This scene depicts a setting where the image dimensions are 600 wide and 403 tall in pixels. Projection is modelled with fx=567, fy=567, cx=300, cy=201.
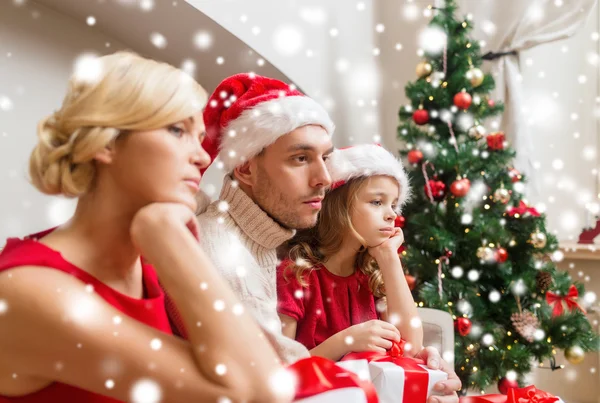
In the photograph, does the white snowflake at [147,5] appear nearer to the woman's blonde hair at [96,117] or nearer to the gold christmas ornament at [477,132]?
the woman's blonde hair at [96,117]

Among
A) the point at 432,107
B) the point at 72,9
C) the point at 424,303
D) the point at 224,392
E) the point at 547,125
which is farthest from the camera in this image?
the point at 547,125

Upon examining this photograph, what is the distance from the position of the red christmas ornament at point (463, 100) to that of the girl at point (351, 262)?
0.92 meters

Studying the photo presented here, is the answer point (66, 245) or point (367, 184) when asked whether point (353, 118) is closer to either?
point (367, 184)

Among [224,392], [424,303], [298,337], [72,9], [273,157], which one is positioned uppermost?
[72,9]

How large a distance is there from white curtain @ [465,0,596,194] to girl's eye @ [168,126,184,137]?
220 cm

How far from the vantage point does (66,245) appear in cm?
59

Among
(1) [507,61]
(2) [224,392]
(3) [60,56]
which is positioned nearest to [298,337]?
(2) [224,392]

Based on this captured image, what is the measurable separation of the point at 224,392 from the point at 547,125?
270cm

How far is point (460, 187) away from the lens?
1.93 meters

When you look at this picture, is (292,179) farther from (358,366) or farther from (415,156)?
(415,156)

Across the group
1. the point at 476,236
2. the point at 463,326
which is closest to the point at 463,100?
the point at 476,236

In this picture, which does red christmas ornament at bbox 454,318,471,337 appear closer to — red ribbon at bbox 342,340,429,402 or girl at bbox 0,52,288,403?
red ribbon at bbox 342,340,429,402

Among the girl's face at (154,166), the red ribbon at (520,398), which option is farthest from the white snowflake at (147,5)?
the red ribbon at (520,398)

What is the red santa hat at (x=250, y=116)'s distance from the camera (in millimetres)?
989
